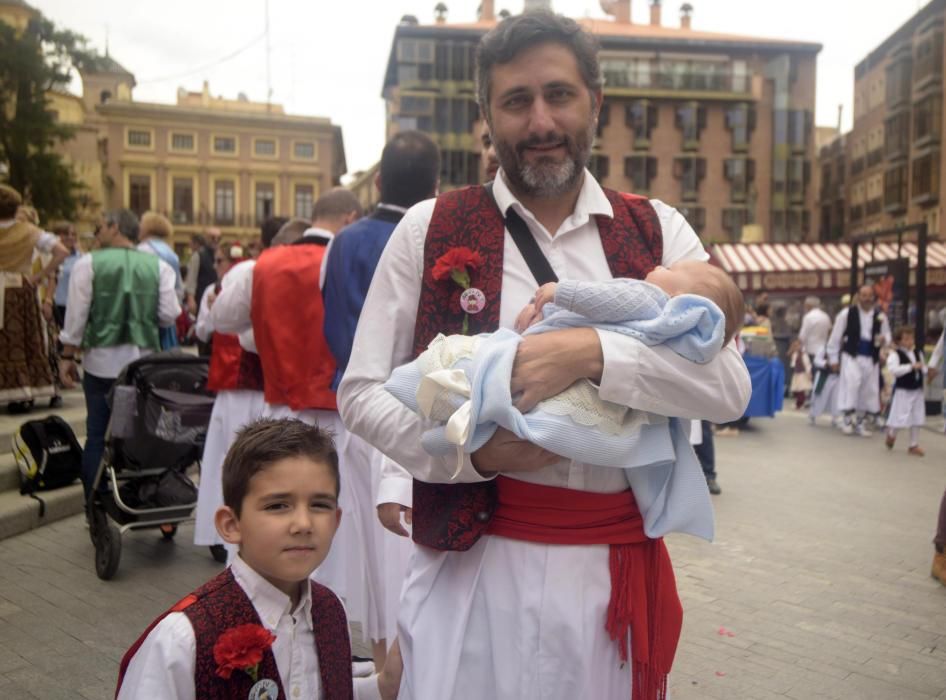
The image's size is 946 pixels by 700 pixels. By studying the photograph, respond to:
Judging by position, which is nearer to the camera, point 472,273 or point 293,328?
point 472,273

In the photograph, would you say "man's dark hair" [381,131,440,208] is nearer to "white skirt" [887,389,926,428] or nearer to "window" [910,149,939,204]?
"white skirt" [887,389,926,428]

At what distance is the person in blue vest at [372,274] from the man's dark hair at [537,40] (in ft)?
5.65

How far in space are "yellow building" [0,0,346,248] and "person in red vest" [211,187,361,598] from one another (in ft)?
194

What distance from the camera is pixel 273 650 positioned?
2.14m

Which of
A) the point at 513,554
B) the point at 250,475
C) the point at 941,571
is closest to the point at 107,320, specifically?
the point at 250,475

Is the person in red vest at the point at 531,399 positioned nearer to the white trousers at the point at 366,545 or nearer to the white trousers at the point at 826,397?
the white trousers at the point at 366,545

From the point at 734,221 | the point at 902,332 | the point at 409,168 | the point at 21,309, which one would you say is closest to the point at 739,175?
the point at 734,221

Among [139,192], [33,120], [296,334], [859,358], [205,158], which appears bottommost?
[859,358]

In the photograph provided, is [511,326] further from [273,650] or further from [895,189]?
[895,189]

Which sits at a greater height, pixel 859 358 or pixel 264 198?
pixel 264 198

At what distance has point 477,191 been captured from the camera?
2.22m

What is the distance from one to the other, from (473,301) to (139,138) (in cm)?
6540

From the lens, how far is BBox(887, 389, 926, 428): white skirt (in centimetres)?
1157

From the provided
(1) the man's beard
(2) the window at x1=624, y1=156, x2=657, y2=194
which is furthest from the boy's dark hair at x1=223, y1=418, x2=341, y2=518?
(2) the window at x1=624, y1=156, x2=657, y2=194
